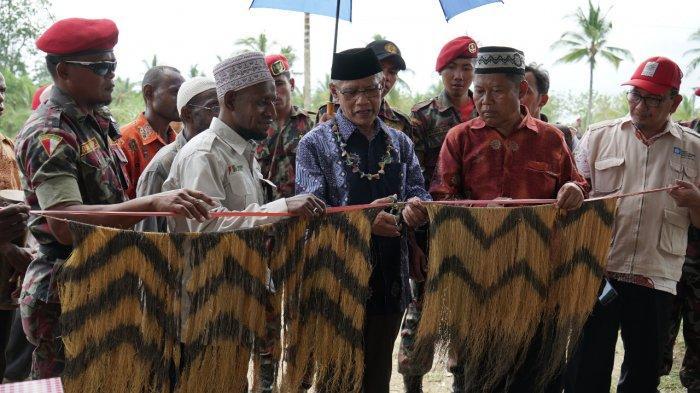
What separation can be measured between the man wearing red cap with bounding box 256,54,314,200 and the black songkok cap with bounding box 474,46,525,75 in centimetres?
197

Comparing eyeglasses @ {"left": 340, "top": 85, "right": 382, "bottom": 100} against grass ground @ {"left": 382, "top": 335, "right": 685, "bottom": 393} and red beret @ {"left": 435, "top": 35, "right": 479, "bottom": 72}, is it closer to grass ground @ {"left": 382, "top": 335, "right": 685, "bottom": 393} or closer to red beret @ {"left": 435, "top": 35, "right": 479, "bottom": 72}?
red beret @ {"left": 435, "top": 35, "right": 479, "bottom": 72}

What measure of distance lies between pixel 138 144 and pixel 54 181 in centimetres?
198

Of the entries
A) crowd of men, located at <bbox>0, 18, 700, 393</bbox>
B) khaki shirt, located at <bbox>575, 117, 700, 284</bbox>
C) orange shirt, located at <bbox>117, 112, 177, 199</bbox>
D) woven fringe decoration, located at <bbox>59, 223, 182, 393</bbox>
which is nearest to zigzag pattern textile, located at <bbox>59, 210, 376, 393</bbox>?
woven fringe decoration, located at <bbox>59, 223, 182, 393</bbox>

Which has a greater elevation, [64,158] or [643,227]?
[64,158]

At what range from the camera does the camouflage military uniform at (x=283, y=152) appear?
544 cm

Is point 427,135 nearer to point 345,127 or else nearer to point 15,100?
point 345,127

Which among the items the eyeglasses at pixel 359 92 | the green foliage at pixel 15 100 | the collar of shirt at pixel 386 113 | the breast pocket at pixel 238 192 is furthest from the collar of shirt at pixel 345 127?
the green foliage at pixel 15 100

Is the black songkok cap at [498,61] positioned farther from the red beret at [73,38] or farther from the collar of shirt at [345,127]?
the red beret at [73,38]

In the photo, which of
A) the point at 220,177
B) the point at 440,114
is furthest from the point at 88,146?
the point at 440,114

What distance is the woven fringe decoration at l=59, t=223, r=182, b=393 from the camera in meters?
3.04

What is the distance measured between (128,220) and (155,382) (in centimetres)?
70

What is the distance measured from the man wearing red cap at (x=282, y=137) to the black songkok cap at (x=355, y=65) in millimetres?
1701

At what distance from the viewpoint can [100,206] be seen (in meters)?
3.08

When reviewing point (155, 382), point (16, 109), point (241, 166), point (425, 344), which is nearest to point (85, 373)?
point (155, 382)
